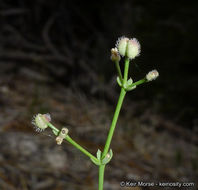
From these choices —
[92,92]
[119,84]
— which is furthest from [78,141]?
[119,84]

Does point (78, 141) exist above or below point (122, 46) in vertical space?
above

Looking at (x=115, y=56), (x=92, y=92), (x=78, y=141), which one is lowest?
(x=115, y=56)

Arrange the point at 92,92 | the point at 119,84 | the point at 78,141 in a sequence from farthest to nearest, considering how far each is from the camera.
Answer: the point at 92,92 < the point at 78,141 < the point at 119,84

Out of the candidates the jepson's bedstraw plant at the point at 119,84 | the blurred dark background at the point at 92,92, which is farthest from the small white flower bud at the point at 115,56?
the blurred dark background at the point at 92,92

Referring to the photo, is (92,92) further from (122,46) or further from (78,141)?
(122,46)

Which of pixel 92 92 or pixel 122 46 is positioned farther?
pixel 92 92

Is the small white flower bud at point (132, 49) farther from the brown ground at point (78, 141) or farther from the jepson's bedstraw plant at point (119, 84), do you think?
the brown ground at point (78, 141)

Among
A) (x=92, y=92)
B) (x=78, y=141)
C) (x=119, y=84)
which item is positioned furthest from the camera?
(x=92, y=92)

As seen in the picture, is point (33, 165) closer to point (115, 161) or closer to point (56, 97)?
point (115, 161)

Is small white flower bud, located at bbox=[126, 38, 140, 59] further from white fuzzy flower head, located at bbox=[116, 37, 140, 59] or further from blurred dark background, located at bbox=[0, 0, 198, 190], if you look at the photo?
blurred dark background, located at bbox=[0, 0, 198, 190]
